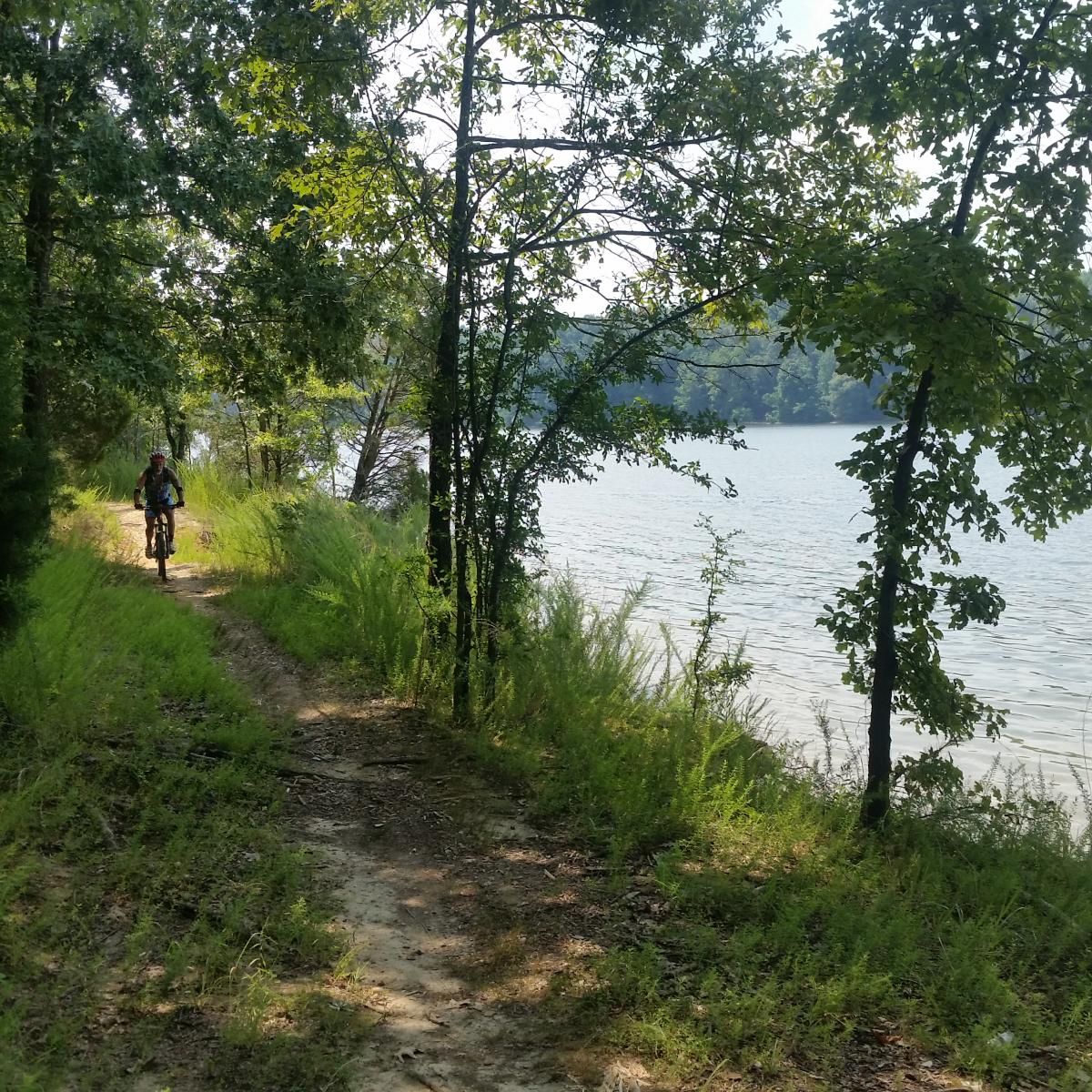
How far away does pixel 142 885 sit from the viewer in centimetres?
405

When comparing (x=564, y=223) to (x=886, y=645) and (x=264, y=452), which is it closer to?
(x=886, y=645)

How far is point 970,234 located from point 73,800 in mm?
5587

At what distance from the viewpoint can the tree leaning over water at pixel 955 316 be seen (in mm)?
4461

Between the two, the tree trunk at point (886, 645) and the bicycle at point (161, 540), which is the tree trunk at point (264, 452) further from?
the tree trunk at point (886, 645)

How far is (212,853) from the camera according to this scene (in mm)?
4418

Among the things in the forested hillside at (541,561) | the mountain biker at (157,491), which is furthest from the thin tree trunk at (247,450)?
the forested hillside at (541,561)

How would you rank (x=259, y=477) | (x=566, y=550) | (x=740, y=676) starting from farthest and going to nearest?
1. (x=566, y=550)
2. (x=259, y=477)
3. (x=740, y=676)

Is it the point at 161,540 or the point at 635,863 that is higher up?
the point at 161,540

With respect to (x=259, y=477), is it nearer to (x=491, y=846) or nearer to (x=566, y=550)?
(x=566, y=550)

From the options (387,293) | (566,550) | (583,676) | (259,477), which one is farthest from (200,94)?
(566,550)

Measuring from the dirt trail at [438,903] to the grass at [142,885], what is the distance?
195 millimetres

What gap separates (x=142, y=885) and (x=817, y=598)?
46.8 ft

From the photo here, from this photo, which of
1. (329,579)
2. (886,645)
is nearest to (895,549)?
(886,645)

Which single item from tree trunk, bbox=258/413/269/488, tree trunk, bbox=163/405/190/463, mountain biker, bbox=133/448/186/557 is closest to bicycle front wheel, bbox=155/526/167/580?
mountain biker, bbox=133/448/186/557
